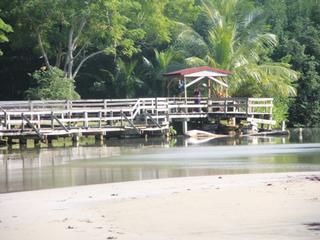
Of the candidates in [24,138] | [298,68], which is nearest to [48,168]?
[24,138]

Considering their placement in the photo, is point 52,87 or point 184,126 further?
point 184,126

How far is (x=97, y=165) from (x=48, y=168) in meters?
1.64

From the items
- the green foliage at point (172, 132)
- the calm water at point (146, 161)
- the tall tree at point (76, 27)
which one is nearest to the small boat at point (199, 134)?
the green foliage at point (172, 132)

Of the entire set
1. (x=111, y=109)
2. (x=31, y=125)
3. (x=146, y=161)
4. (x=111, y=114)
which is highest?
(x=111, y=109)

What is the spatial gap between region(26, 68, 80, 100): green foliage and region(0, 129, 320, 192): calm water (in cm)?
683

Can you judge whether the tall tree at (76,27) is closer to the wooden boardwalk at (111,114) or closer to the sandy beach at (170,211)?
the wooden boardwalk at (111,114)

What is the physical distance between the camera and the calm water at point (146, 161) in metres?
20.8

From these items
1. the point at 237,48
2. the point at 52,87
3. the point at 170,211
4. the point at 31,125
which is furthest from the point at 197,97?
the point at 170,211

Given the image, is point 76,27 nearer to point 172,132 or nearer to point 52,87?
point 52,87

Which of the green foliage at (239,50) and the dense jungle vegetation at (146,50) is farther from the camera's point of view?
the green foliage at (239,50)

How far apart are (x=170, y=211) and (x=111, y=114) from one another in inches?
1012

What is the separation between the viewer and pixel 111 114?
129 ft

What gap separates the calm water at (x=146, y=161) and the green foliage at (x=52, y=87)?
22.4 feet

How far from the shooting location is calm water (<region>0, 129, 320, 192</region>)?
2081 cm
